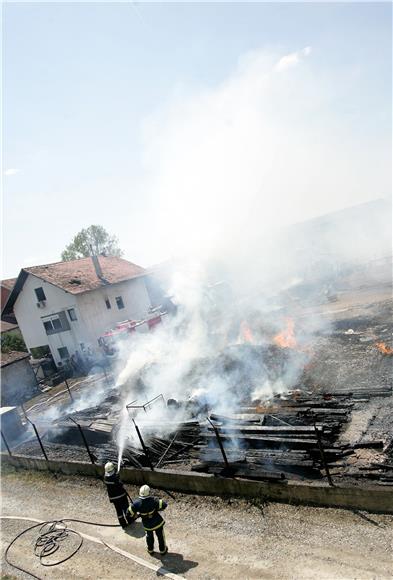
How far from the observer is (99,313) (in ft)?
106

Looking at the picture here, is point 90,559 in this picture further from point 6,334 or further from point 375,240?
point 375,240

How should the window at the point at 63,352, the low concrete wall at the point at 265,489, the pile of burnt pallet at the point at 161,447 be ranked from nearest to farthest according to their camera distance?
the low concrete wall at the point at 265,489, the pile of burnt pallet at the point at 161,447, the window at the point at 63,352

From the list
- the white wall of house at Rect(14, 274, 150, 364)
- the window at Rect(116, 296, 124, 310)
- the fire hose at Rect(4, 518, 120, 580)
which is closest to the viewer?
the fire hose at Rect(4, 518, 120, 580)

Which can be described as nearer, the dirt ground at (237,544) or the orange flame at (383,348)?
the dirt ground at (237,544)

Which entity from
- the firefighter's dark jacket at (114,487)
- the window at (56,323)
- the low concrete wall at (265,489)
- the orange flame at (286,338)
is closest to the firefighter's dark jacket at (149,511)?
the firefighter's dark jacket at (114,487)

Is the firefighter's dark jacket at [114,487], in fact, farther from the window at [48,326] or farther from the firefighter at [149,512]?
the window at [48,326]

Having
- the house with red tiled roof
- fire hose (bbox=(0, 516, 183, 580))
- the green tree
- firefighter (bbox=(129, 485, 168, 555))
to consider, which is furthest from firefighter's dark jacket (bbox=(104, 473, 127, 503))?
the green tree

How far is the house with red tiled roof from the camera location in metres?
31.0

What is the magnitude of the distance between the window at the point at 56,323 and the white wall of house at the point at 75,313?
0.13 meters

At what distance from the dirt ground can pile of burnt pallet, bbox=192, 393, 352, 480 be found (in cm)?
83

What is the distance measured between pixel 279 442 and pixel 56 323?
26332 millimetres

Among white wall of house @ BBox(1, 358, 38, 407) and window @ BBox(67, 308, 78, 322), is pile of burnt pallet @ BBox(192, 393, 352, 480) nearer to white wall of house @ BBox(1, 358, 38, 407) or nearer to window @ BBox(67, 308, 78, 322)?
white wall of house @ BBox(1, 358, 38, 407)

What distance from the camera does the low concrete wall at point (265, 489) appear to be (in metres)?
7.43

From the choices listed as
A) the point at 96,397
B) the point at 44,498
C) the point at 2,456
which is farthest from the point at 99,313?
the point at 44,498
